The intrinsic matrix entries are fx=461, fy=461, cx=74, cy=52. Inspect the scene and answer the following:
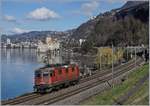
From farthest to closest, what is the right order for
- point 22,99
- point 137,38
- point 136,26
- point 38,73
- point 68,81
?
point 136,26
point 137,38
point 68,81
point 38,73
point 22,99

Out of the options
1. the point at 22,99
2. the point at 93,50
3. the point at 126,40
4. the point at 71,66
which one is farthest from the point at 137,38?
the point at 22,99

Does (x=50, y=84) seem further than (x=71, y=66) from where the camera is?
No

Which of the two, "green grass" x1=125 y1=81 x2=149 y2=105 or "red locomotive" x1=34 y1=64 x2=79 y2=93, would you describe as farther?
"red locomotive" x1=34 y1=64 x2=79 y2=93

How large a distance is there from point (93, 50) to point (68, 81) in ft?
483

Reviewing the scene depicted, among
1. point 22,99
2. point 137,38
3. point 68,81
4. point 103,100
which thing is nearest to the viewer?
point 103,100

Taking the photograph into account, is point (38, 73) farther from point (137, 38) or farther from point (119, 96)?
point (137, 38)

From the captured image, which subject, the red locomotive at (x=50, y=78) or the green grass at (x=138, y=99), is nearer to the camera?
the green grass at (x=138, y=99)

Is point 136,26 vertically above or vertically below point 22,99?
above

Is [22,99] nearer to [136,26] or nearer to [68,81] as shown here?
[68,81]

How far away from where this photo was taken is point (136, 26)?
187m

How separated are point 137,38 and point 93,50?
27088mm

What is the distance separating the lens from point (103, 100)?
2725 centimetres

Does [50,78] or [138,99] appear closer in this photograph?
[138,99]

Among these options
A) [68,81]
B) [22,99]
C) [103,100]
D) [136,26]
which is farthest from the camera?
[136,26]
